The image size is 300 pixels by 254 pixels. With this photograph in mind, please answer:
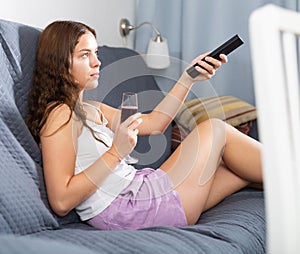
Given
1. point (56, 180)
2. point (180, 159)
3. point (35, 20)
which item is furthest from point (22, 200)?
point (35, 20)

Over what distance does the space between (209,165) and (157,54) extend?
1118 mm

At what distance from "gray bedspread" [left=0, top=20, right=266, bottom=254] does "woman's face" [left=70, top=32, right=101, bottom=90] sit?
0.15 m

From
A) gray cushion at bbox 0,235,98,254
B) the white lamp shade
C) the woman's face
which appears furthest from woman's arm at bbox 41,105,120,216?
the white lamp shade

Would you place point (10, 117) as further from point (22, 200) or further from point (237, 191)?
point (237, 191)

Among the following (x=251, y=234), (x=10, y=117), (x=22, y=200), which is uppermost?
(x=10, y=117)

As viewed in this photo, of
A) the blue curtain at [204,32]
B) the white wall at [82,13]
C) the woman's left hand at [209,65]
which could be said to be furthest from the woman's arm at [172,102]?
the blue curtain at [204,32]

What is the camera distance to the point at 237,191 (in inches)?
77.6

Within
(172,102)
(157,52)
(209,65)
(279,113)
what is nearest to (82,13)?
(157,52)

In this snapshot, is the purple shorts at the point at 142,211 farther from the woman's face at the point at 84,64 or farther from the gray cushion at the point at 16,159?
the woman's face at the point at 84,64

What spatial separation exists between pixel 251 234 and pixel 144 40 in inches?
65.4

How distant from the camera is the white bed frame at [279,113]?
756mm

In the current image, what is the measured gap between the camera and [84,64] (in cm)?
178

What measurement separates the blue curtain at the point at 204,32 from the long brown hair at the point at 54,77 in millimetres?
1133

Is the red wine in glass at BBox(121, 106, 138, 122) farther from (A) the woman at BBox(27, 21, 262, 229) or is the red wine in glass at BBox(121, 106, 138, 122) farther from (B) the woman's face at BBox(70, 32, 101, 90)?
(B) the woman's face at BBox(70, 32, 101, 90)
